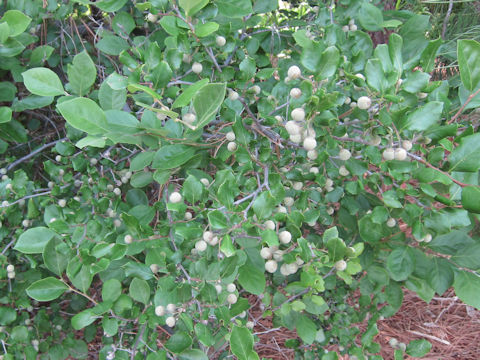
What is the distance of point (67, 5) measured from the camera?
1.29m

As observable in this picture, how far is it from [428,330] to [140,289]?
1.50 meters

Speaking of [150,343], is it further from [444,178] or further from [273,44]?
[273,44]

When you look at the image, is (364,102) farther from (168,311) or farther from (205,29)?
(168,311)

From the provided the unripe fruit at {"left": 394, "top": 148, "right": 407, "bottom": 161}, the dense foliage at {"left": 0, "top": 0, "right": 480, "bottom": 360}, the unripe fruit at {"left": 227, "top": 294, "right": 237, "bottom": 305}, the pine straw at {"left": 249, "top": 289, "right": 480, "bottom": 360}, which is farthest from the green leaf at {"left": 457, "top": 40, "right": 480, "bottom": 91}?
the pine straw at {"left": 249, "top": 289, "right": 480, "bottom": 360}

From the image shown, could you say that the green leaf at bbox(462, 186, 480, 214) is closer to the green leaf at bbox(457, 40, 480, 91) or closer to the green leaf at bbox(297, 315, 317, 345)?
the green leaf at bbox(457, 40, 480, 91)

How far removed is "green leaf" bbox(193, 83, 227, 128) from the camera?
2.28 feet

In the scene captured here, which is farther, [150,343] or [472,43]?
[150,343]

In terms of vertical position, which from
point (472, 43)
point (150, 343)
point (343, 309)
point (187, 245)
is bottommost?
point (343, 309)

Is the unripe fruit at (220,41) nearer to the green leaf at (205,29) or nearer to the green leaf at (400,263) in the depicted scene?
the green leaf at (205,29)

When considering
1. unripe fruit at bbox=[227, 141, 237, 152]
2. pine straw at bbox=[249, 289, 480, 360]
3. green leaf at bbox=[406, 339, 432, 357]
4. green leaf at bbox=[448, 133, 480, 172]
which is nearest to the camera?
green leaf at bbox=[448, 133, 480, 172]

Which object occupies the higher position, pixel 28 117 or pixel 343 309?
pixel 28 117

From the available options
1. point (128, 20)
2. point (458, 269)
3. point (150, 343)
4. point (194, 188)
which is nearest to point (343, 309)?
point (458, 269)

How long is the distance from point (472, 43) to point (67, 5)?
45.6 inches

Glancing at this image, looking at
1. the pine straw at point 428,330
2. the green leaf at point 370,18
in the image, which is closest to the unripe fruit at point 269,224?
the green leaf at point 370,18
